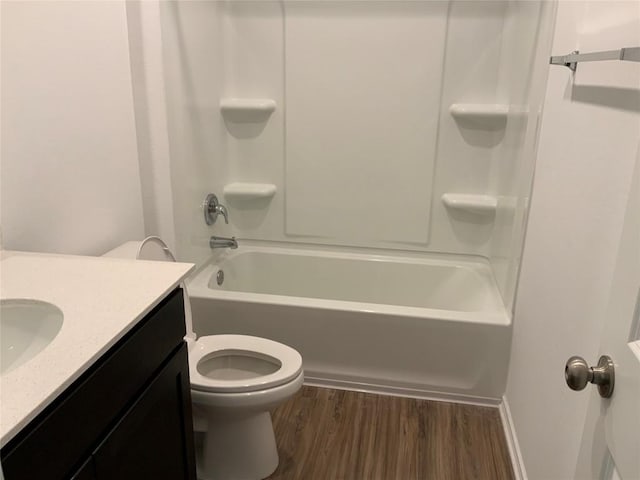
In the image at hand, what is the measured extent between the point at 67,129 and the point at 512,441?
1.94 m

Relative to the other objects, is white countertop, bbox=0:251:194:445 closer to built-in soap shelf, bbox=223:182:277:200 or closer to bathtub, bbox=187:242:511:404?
bathtub, bbox=187:242:511:404

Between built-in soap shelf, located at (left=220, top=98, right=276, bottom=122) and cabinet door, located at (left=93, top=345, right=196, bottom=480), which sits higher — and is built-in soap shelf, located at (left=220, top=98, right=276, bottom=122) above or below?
above

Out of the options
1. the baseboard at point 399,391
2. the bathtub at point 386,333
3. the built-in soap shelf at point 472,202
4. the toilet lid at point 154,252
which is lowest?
the baseboard at point 399,391

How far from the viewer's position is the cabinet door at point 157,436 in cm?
107

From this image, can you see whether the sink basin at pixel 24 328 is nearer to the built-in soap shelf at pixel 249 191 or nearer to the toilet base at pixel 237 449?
the toilet base at pixel 237 449

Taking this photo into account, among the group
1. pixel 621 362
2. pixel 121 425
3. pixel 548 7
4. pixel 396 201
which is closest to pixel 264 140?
pixel 396 201

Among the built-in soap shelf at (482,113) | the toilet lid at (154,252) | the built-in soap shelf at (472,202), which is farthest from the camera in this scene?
the built-in soap shelf at (472,202)

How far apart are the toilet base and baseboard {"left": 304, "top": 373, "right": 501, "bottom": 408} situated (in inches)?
21.7

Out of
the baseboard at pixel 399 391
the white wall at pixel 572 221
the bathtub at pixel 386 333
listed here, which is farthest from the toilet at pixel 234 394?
the white wall at pixel 572 221

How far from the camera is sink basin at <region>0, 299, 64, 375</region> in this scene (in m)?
1.16

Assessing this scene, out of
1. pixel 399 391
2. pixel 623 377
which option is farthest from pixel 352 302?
pixel 623 377

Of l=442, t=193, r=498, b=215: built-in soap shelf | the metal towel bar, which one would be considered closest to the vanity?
the metal towel bar

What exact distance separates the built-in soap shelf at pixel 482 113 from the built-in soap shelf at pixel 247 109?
0.94 m

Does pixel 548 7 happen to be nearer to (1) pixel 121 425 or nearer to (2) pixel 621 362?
(2) pixel 621 362
